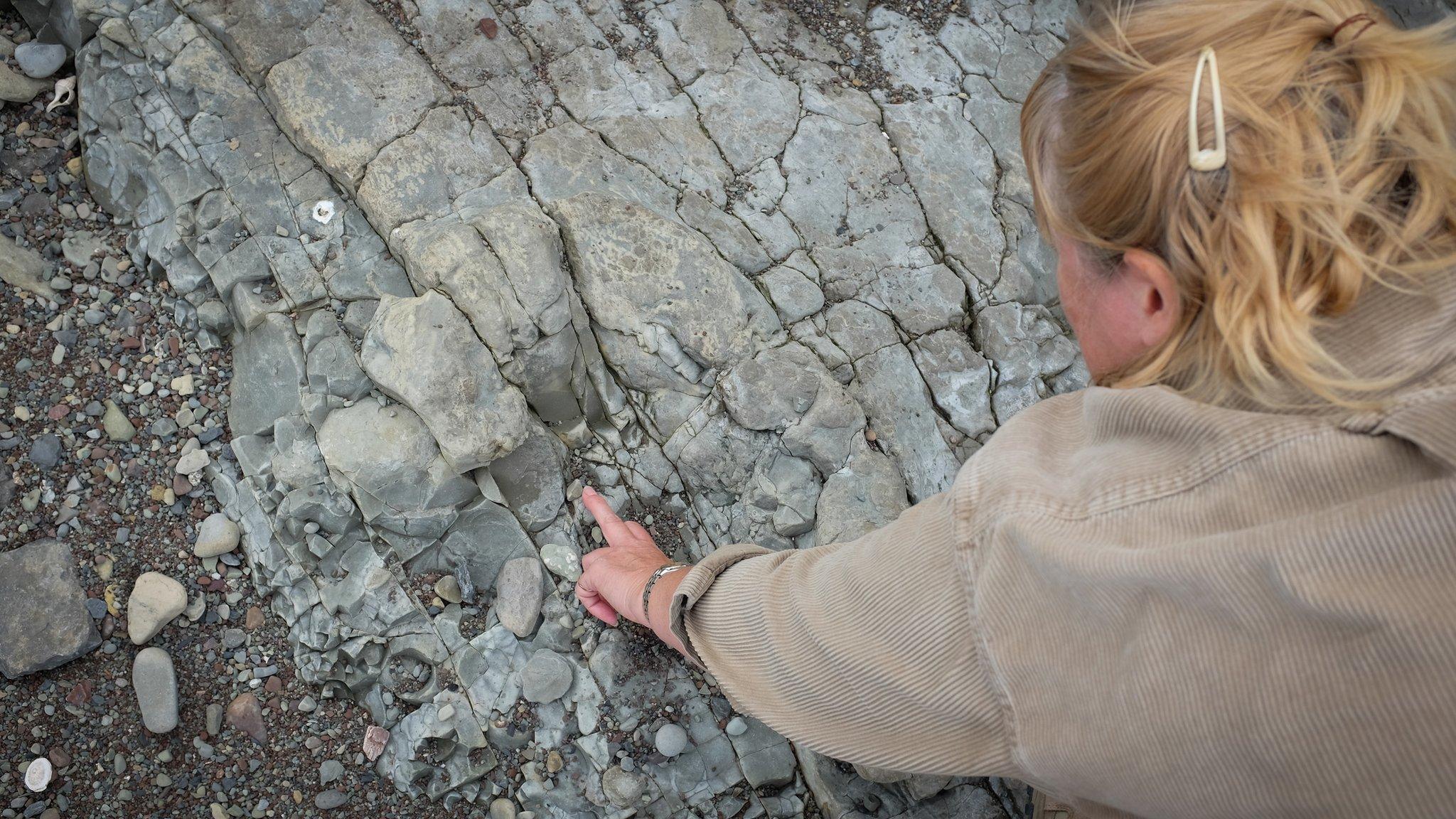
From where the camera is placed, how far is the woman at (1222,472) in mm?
867

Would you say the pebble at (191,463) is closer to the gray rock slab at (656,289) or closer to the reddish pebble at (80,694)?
the reddish pebble at (80,694)

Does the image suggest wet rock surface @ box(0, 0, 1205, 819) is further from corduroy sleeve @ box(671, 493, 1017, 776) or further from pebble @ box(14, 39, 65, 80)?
corduroy sleeve @ box(671, 493, 1017, 776)

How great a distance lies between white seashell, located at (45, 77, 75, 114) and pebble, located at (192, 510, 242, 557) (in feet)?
4.34

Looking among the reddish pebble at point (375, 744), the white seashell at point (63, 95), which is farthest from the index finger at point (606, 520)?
the white seashell at point (63, 95)

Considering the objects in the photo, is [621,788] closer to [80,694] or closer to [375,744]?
[375,744]

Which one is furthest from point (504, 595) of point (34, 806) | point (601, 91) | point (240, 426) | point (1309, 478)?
point (1309, 478)

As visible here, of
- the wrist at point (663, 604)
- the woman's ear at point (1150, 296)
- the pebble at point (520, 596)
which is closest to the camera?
the woman's ear at point (1150, 296)

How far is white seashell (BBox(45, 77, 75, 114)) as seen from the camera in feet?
8.57

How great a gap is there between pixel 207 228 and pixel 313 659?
3.79ft

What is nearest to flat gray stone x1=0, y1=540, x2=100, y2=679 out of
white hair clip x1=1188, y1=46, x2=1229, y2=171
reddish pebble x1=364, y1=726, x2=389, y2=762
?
reddish pebble x1=364, y1=726, x2=389, y2=762

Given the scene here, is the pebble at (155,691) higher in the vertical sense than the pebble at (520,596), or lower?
lower

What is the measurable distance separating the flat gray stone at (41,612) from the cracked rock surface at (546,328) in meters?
0.38

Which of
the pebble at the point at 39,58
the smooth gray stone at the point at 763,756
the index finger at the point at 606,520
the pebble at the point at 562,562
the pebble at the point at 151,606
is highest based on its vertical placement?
the pebble at the point at 39,58

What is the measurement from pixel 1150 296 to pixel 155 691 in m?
2.33
